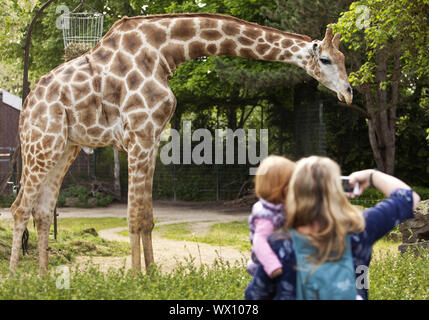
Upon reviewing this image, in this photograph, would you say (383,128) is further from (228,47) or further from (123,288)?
(123,288)

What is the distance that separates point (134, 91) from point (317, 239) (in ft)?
11.7

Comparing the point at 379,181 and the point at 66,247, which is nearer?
the point at 379,181

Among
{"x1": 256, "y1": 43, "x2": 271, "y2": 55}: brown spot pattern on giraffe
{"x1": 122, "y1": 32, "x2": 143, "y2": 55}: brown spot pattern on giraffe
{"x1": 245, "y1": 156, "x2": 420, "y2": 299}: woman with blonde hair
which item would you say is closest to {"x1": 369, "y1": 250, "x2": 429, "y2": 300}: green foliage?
{"x1": 245, "y1": 156, "x2": 420, "y2": 299}: woman with blonde hair

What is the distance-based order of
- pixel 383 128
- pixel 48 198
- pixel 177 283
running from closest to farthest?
pixel 177 283
pixel 48 198
pixel 383 128

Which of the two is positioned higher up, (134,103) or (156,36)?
(156,36)

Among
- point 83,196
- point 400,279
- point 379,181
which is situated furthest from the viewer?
point 83,196

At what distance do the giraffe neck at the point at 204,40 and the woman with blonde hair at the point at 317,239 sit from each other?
3.53 metres

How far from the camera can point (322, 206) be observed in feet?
8.78

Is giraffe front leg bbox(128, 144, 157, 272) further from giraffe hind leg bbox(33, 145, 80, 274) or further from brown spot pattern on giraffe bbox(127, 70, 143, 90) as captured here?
giraffe hind leg bbox(33, 145, 80, 274)

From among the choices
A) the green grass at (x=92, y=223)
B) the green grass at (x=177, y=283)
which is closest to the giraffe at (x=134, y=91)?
the green grass at (x=177, y=283)

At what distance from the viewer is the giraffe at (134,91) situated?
5.76m

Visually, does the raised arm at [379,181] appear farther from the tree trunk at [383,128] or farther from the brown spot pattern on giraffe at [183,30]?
the tree trunk at [383,128]

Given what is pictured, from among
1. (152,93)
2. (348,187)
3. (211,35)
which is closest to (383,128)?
(211,35)

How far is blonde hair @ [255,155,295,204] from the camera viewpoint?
2.87m
